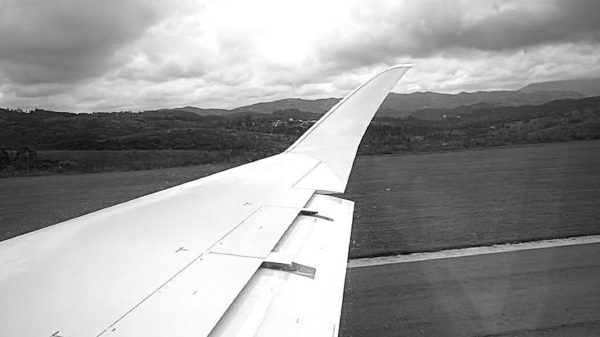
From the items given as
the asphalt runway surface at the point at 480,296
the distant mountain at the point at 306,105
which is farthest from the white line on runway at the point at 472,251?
the distant mountain at the point at 306,105

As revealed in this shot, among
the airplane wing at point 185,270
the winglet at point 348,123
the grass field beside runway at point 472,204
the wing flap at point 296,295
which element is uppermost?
the winglet at point 348,123

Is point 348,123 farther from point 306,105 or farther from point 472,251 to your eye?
point 306,105

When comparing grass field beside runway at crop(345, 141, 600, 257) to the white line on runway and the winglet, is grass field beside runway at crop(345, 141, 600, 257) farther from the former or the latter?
the winglet

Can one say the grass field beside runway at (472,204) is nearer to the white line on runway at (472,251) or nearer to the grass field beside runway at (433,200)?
the grass field beside runway at (433,200)

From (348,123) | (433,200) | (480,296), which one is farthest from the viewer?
(433,200)

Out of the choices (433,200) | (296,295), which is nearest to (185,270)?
(296,295)

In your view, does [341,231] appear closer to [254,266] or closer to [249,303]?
[254,266]
